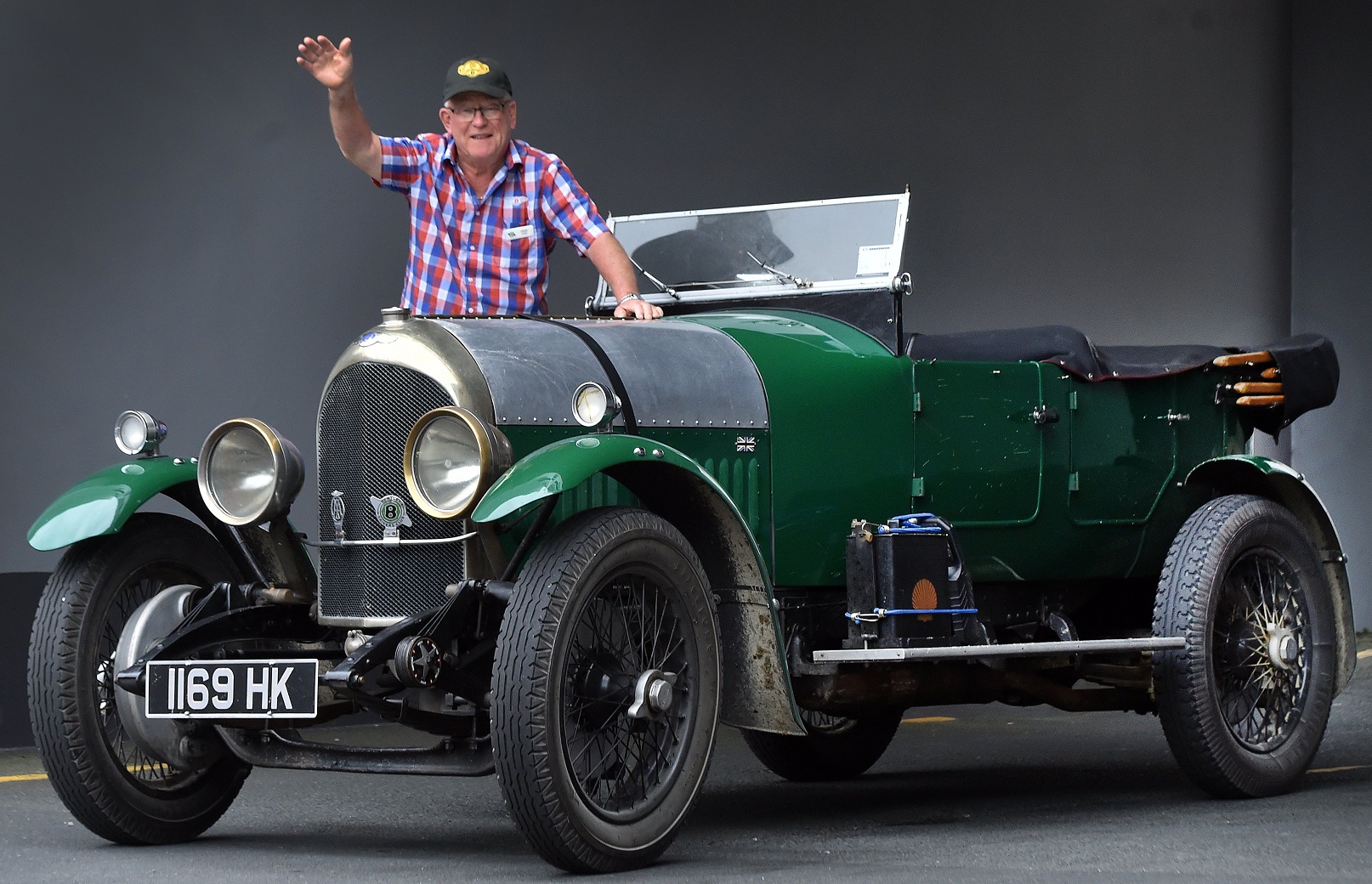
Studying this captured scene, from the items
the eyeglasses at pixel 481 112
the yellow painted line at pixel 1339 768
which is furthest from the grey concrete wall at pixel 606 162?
the yellow painted line at pixel 1339 768

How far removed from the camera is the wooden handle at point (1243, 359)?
20.7 ft

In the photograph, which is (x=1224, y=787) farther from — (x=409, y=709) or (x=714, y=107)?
(x=714, y=107)

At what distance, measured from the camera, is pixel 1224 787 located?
5.71m

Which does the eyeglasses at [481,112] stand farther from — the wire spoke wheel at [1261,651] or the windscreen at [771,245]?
the wire spoke wheel at [1261,651]

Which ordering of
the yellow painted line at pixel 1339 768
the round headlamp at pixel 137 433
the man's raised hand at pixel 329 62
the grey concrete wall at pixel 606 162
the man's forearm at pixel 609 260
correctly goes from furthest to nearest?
1. the grey concrete wall at pixel 606 162
2. the yellow painted line at pixel 1339 768
3. the man's forearm at pixel 609 260
4. the man's raised hand at pixel 329 62
5. the round headlamp at pixel 137 433

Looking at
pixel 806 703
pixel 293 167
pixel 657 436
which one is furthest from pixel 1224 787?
pixel 293 167

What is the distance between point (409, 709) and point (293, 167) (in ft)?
13.9

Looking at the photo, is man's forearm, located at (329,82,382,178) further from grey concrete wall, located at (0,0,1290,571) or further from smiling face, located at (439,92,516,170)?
grey concrete wall, located at (0,0,1290,571)

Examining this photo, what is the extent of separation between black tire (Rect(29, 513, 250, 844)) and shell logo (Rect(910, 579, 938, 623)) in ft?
6.02

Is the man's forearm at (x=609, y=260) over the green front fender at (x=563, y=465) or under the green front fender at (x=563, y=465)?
over

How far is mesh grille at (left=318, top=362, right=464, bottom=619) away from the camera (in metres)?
4.71

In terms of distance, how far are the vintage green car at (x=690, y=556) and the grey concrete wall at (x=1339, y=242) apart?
17.8ft

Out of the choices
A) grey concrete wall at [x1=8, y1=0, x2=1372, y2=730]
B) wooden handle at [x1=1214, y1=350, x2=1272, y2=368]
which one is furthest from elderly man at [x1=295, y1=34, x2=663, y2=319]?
grey concrete wall at [x1=8, y1=0, x2=1372, y2=730]

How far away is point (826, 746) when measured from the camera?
6578mm
